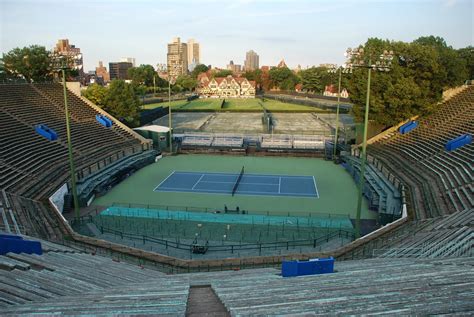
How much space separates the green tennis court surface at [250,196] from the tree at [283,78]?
10303 cm

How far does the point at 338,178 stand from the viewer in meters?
32.6

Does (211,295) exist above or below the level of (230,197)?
above

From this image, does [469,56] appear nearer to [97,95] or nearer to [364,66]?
[364,66]

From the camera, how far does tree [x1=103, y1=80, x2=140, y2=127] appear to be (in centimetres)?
4578

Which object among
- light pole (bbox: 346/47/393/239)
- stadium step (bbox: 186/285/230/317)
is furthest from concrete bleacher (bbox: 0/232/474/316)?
light pole (bbox: 346/47/393/239)

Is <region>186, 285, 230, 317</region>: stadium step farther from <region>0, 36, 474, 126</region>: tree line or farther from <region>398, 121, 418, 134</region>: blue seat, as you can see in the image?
<region>398, 121, 418, 134</region>: blue seat

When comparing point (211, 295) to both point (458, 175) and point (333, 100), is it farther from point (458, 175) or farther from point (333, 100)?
point (333, 100)

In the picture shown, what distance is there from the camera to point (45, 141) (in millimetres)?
31297

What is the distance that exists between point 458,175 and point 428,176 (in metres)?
2.44

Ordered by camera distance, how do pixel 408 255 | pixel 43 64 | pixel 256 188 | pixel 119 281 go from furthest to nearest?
pixel 43 64
pixel 256 188
pixel 408 255
pixel 119 281

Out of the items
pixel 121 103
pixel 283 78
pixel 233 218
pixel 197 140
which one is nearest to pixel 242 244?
A: pixel 233 218

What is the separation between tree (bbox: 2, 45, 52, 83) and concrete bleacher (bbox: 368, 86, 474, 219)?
42759 mm

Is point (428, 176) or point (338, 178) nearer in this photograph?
point (428, 176)

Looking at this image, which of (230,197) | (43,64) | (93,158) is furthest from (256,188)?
(43,64)
